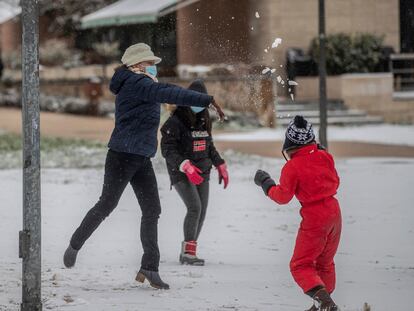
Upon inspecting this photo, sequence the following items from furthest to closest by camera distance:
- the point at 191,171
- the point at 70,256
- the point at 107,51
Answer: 1. the point at 107,51
2. the point at 191,171
3. the point at 70,256

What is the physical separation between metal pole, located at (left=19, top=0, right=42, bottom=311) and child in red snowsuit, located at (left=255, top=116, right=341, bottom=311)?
1357 millimetres

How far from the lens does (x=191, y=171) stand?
736cm

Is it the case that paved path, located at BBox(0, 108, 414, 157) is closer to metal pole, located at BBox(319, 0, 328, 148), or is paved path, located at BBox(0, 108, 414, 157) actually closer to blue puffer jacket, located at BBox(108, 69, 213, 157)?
metal pole, located at BBox(319, 0, 328, 148)

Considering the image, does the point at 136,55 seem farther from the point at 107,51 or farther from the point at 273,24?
the point at 107,51

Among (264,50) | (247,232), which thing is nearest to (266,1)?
(264,50)

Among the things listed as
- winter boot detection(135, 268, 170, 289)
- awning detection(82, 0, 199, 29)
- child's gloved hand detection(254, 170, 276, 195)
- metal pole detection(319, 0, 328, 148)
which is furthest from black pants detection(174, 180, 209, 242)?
awning detection(82, 0, 199, 29)

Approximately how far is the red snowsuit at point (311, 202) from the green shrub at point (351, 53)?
62.7 feet

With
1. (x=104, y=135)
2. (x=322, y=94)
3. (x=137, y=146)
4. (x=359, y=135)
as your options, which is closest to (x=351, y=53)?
(x=359, y=135)

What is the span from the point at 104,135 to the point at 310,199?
1563cm

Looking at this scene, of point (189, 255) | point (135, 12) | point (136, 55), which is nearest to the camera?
point (136, 55)

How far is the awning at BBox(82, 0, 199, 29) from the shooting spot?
1149 inches

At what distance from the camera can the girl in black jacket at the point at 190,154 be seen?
7.71 m

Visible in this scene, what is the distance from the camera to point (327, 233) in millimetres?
5891

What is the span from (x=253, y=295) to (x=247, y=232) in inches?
110
